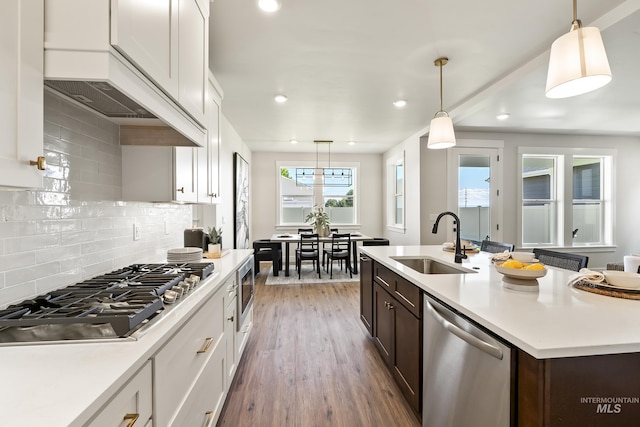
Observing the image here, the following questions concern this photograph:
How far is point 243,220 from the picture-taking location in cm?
523

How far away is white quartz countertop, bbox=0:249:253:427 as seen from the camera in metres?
0.54

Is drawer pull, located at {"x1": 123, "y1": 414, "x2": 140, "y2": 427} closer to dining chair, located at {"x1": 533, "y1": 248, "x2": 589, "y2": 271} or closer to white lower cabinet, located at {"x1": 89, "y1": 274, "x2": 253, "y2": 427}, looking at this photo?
white lower cabinet, located at {"x1": 89, "y1": 274, "x2": 253, "y2": 427}

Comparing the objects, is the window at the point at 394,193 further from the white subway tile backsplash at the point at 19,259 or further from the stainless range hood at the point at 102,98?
the white subway tile backsplash at the point at 19,259

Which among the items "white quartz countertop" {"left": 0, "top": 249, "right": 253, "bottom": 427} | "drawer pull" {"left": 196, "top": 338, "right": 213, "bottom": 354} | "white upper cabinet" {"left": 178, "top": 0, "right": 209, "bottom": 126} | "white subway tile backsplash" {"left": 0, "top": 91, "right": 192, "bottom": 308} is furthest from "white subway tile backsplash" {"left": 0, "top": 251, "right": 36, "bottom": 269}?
"white upper cabinet" {"left": 178, "top": 0, "right": 209, "bottom": 126}

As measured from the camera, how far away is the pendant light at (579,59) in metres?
1.32

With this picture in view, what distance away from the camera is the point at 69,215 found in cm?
132

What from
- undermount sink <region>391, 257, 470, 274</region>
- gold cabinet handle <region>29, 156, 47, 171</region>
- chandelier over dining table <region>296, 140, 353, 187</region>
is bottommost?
undermount sink <region>391, 257, 470, 274</region>

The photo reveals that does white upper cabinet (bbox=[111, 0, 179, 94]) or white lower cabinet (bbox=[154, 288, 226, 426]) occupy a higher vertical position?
white upper cabinet (bbox=[111, 0, 179, 94])

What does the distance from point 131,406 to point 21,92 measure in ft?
2.87

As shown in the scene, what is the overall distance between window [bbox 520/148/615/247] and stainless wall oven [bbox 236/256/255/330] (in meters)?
4.59

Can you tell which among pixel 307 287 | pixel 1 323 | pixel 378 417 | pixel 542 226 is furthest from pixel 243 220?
pixel 542 226

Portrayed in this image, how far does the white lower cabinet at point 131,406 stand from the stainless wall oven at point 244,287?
4.11 feet

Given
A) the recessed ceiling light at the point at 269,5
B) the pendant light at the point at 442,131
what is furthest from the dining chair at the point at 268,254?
the recessed ceiling light at the point at 269,5

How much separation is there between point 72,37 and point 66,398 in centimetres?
94
